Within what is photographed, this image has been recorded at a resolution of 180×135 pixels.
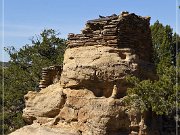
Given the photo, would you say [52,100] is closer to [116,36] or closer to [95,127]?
[95,127]

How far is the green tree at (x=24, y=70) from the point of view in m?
28.4

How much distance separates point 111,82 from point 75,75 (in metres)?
1.33

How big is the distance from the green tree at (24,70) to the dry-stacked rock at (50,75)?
35.7 ft

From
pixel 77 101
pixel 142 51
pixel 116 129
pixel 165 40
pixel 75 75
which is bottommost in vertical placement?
pixel 116 129

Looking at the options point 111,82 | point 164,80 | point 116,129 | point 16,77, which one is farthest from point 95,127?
point 16,77

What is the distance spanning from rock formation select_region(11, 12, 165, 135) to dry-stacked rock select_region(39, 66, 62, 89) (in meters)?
1.49

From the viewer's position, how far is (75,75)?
14.0 meters

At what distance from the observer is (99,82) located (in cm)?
1367

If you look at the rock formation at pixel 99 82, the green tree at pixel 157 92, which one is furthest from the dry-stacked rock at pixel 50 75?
the green tree at pixel 157 92

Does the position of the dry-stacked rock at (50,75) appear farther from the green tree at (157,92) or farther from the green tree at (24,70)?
the green tree at (24,70)

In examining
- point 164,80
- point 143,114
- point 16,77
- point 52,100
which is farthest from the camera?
point 16,77

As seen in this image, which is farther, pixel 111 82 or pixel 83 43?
pixel 83 43

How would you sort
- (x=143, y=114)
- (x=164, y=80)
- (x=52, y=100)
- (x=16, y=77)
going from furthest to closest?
(x=16, y=77)
(x=52, y=100)
(x=143, y=114)
(x=164, y=80)

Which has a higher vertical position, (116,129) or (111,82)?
(111,82)
